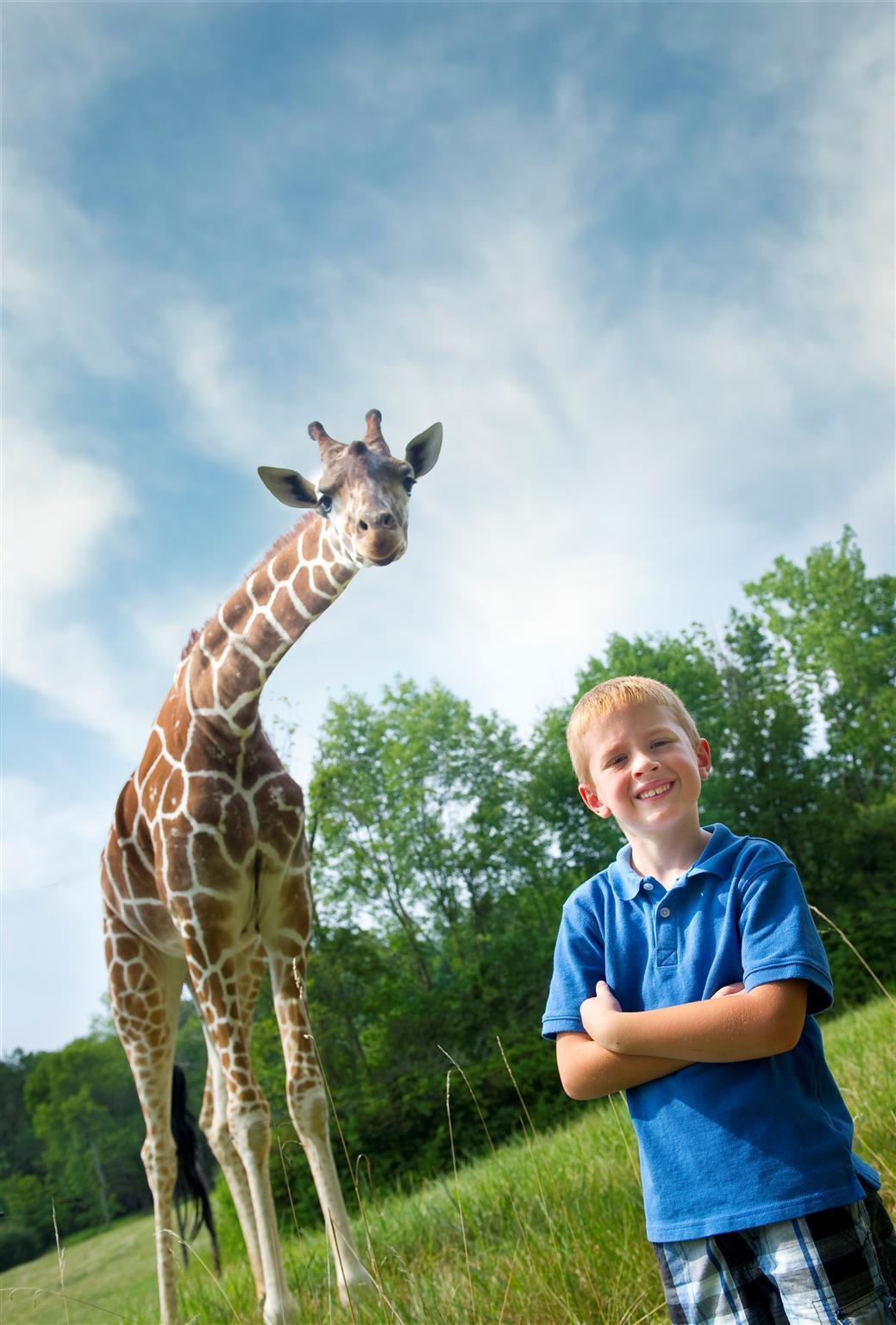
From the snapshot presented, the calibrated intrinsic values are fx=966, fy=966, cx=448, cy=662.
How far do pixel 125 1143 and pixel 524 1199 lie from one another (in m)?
14.2

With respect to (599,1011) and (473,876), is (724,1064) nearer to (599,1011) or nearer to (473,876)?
(599,1011)

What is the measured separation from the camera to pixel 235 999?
14.0 feet

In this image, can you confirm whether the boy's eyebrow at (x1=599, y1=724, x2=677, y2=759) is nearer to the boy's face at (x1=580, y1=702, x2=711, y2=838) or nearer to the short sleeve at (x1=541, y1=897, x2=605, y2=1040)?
the boy's face at (x1=580, y1=702, x2=711, y2=838)

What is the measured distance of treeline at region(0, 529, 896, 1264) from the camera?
45.7 feet

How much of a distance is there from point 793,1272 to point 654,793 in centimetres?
84

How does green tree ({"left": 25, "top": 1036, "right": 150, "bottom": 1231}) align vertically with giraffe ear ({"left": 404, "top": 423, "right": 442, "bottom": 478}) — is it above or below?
below

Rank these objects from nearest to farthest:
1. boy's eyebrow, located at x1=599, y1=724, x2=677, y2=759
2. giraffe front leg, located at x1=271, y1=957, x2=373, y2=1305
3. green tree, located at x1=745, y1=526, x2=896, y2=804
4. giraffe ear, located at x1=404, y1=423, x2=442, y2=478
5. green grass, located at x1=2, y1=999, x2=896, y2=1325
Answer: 1. boy's eyebrow, located at x1=599, y1=724, x2=677, y2=759
2. green grass, located at x1=2, y1=999, x2=896, y2=1325
3. giraffe front leg, located at x1=271, y1=957, x2=373, y2=1305
4. giraffe ear, located at x1=404, y1=423, x2=442, y2=478
5. green tree, located at x1=745, y1=526, x2=896, y2=804

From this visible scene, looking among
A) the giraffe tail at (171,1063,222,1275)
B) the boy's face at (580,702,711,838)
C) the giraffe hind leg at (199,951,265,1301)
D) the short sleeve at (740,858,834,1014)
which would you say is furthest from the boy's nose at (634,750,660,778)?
the giraffe tail at (171,1063,222,1275)

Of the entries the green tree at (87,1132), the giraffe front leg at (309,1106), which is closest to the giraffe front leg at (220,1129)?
the giraffe front leg at (309,1106)

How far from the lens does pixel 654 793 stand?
193 centimetres

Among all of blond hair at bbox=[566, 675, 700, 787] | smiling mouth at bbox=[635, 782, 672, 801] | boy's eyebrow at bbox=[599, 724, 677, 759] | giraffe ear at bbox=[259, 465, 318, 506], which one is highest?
giraffe ear at bbox=[259, 465, 318, 506]

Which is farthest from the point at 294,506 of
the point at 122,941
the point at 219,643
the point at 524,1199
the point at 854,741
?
the point at 854,741

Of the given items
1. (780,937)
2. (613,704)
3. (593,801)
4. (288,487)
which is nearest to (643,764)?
(613,704)

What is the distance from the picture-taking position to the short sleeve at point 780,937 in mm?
1674
